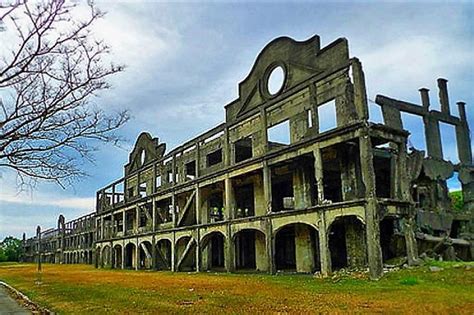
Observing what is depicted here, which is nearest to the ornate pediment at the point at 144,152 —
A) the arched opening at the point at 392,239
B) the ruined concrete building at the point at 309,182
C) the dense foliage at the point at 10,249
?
the ruined concrete building at the point at 309,182

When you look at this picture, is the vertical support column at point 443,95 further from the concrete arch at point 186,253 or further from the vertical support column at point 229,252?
the concrete arch at point 186,253

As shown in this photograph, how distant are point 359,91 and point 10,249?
353 ft

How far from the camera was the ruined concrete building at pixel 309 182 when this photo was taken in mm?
19469

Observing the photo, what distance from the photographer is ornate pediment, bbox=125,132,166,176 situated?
3962 centimetres

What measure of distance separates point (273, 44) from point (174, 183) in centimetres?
1430

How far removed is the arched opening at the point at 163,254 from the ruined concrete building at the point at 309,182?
9 cm

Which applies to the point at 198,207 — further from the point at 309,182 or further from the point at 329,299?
the point at 329,299

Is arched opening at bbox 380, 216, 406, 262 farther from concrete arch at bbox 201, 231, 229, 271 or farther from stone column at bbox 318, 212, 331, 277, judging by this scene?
concrete arch at bbox 201, 231, 229, 271

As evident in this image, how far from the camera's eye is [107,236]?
159 ft

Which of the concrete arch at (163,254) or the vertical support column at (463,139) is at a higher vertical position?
the vertical support column at (463,139)

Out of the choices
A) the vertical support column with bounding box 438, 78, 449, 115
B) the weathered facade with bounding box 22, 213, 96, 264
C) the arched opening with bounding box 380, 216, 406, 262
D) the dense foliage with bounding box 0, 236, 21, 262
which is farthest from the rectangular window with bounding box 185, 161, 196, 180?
the dense foliage with bounding box 0, 236, 21, 262

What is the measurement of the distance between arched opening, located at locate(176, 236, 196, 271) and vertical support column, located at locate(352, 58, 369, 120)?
16447 millimetres

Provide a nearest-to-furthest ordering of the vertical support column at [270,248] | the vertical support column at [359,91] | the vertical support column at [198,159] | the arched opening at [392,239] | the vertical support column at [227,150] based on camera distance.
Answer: the vertical support column at [359,91] → the arched opening at [392,239] → the vertical support column at [270,248] → the vertical support column at [227,150] → the vertical support column at [198,159]

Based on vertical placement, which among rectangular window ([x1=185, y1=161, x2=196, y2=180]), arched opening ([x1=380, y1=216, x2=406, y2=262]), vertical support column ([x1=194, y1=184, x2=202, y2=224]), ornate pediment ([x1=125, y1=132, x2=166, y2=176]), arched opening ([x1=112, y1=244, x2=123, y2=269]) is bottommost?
arched opening ([x1=112, y1=244, x2=123, y2=269])
